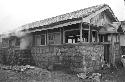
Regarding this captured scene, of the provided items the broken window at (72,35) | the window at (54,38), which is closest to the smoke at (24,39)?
the window at (54,38)

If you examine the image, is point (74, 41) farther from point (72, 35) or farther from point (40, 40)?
point (40, 40)

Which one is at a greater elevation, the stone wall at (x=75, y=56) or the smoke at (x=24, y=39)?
the smoke at (x=24, y=39)

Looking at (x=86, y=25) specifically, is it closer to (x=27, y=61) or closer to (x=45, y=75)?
(x=45, y=75)

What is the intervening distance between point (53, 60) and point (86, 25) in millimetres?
3763

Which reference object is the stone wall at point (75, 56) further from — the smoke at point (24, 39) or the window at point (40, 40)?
the smoke at point (24, 39)

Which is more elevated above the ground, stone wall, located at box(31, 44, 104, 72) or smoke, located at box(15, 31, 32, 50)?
smoke, located at box(15, 31, 32, 50)

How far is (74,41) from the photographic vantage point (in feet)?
51.4

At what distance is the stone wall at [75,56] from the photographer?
12492mm

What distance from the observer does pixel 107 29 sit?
603 inches

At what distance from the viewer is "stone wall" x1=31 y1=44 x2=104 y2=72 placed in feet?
41.0

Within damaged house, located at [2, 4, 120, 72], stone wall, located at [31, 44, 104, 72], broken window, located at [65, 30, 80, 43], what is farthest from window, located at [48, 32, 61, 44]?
broken window, located at [65, 30, 80, 43]

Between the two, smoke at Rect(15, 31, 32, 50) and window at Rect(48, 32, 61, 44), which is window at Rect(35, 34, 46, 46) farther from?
smoke at Rect(15, 31, 32, 50)

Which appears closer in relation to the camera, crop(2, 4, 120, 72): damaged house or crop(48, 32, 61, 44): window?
crop(2, 4, 120, 72): damaged house

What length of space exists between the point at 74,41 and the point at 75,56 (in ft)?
10.2
